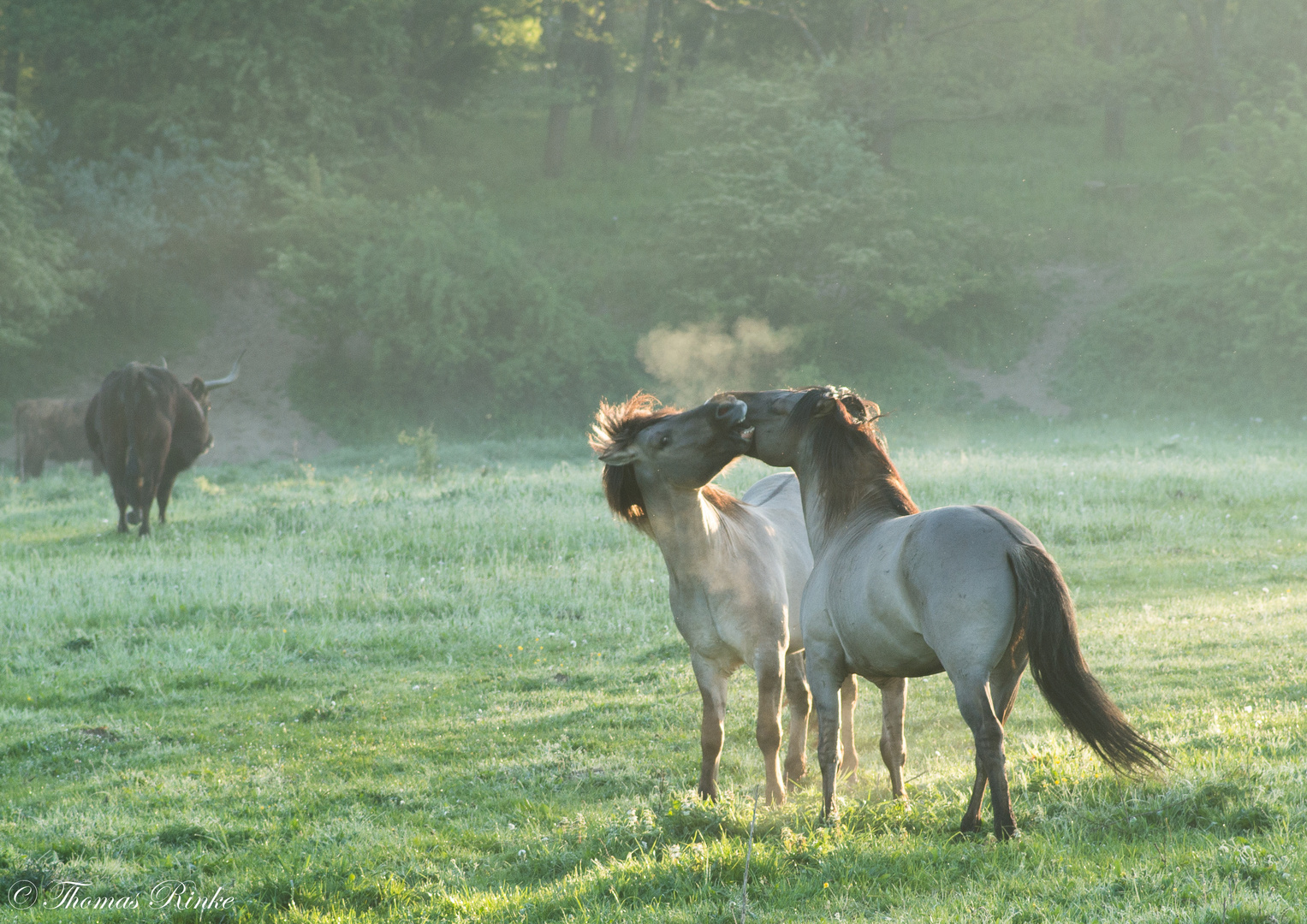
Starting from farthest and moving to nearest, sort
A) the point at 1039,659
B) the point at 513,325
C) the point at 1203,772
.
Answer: the point at 513,325 < the point at 1203,772 < the point at 1039,659

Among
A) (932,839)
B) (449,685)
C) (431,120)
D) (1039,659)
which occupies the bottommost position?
(449,685)

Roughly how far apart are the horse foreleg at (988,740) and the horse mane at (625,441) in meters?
1.97

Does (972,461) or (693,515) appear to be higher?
(693,515)

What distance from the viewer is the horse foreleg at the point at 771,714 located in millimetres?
5395

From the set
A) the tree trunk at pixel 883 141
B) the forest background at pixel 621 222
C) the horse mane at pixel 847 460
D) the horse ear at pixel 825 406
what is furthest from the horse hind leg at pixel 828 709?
the tree trunk at pixel 883 141

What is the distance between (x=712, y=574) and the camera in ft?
18.4

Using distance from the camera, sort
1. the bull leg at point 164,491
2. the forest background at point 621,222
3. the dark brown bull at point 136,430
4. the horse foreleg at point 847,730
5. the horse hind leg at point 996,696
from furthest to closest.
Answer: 1. the forest background at point 621,222
2. the bull leg at point 164,491
3. the dark brown bull at point 136,430
4. the horse foreleg at point 847,730
5. the horse hind leg at point 996,696

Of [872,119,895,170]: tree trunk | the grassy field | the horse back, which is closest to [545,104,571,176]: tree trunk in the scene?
A: [872,119,895,170]: tree trunk

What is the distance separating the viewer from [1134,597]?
11039 mm

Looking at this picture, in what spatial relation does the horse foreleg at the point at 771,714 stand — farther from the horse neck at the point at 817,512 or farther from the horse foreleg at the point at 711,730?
the horse neck at the point at 817,512

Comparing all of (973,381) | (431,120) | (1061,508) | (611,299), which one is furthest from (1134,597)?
(431,120)

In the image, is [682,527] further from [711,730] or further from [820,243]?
[820,243]

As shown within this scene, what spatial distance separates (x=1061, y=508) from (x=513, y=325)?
22206 millimetres

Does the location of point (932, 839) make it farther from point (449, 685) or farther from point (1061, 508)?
point (1061, 508)
